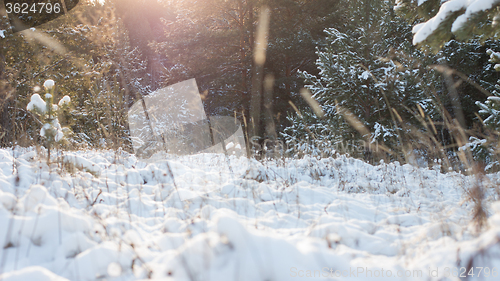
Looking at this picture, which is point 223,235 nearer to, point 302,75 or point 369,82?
point 369,82

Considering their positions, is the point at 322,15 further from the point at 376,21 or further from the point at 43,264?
the point at 43,264

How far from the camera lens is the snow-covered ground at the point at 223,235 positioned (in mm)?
1301

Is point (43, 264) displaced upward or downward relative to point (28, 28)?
downward

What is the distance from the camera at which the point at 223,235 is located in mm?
1499

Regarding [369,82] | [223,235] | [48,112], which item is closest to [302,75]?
[369,82]

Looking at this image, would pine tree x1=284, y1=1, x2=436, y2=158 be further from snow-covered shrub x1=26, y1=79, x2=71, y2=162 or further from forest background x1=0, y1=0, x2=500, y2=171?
snow-covered shrub x1=26, y1=79, x2=71, y2=162

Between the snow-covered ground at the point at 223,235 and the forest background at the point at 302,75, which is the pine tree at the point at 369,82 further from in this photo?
the snow-covered ground at the point at 223,235

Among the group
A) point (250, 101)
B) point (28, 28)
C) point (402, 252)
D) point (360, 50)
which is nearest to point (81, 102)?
point (28, 28)

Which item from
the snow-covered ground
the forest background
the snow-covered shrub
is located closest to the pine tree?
the forest background

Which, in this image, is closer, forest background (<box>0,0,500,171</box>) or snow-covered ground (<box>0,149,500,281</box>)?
snow-covered ground (<box>0,149,500,281</box>)

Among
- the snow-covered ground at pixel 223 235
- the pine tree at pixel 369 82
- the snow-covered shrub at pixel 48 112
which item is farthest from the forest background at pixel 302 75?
the snow-covered ground at pixel 223 235

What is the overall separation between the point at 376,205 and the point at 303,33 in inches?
463

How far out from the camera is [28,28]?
336 inches

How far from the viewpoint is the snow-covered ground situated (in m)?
1.30
